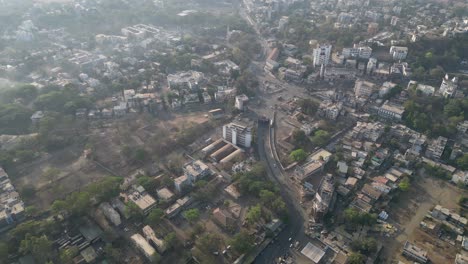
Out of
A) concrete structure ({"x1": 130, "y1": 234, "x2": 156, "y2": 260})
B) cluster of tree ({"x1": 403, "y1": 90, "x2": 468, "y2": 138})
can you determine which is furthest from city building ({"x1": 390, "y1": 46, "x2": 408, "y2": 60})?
concrete structure ({"x1": 130, "y1": 234, "x2": 156, "y2": 260})

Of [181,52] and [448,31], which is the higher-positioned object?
[448,31]

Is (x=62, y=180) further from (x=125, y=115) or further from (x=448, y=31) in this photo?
(x=448, y=31)

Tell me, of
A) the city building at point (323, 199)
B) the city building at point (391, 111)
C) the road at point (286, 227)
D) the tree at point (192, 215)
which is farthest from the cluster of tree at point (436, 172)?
the tree at point (192, 215)

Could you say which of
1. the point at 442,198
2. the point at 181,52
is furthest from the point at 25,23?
the point at 442,198

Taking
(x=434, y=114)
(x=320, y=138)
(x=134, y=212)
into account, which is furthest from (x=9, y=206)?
(x=434, y=114)

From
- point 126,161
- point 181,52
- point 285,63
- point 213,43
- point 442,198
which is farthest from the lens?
point 213,43

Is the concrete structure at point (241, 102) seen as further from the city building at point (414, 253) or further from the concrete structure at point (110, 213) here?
the city building at point (414, 253)

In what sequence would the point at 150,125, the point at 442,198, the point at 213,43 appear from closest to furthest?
the point at 442,198 < the point at 150,125 < the point at 213,43

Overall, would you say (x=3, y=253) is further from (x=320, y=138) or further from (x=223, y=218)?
(x=320, y=138)
